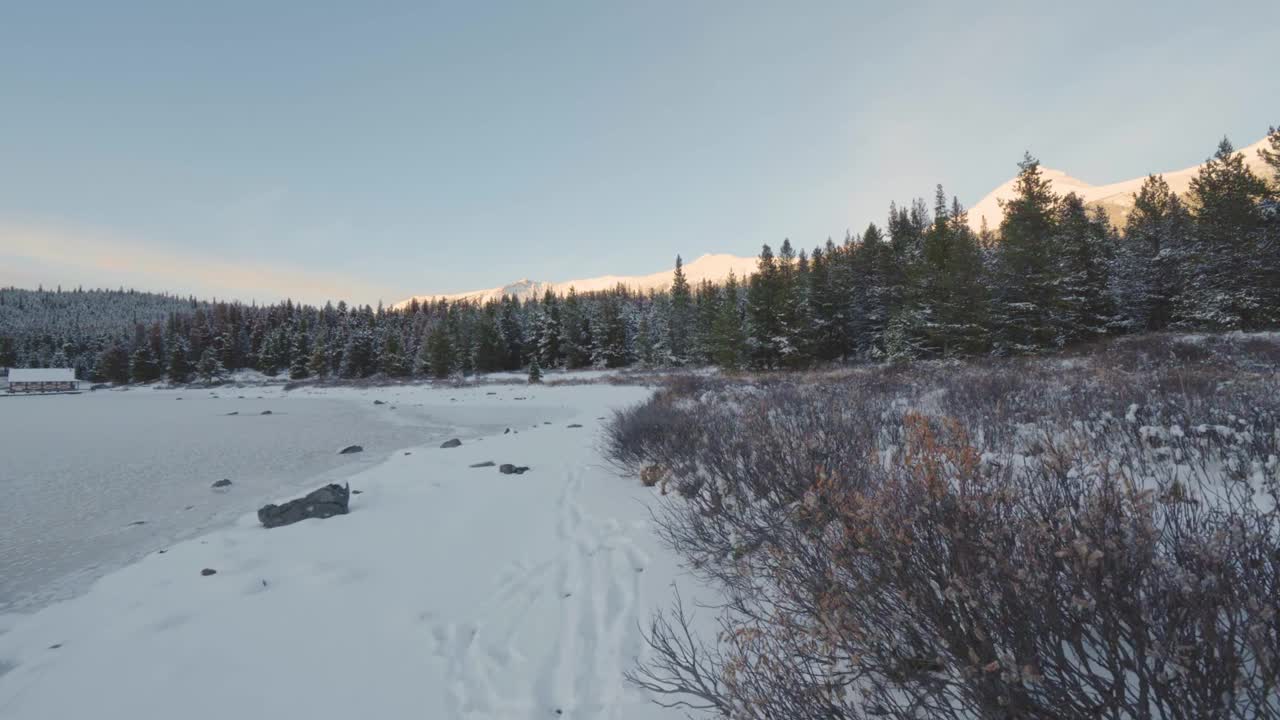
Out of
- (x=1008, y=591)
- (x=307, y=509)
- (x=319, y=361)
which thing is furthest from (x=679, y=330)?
(x=1008, y=591)

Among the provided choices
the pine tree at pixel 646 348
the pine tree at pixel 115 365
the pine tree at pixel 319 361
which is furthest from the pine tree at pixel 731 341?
the pine tree at pixel 115 365

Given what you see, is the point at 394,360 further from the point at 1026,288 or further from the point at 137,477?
the point at 1026,288

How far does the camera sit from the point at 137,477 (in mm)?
10492

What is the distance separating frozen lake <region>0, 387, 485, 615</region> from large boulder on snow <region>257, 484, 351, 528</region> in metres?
1.21

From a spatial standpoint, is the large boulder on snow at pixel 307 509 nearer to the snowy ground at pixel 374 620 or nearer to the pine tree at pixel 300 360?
the snowy ground at pixel 374 620

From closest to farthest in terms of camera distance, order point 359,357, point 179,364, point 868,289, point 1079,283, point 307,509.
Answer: point 307,509
point 1079,283
point 868,289
point 359,357
point 179,364

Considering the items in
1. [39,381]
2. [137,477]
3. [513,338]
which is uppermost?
[513,338]

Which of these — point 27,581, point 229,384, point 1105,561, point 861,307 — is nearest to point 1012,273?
point 861,307

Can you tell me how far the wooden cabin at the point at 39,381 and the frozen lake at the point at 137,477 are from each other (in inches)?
2402

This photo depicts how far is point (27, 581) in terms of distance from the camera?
5367 mm

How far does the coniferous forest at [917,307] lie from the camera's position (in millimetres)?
21688

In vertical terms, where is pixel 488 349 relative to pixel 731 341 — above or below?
above

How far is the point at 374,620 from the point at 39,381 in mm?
93096

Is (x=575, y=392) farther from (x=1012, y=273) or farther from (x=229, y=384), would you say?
(x=229, y=384)
